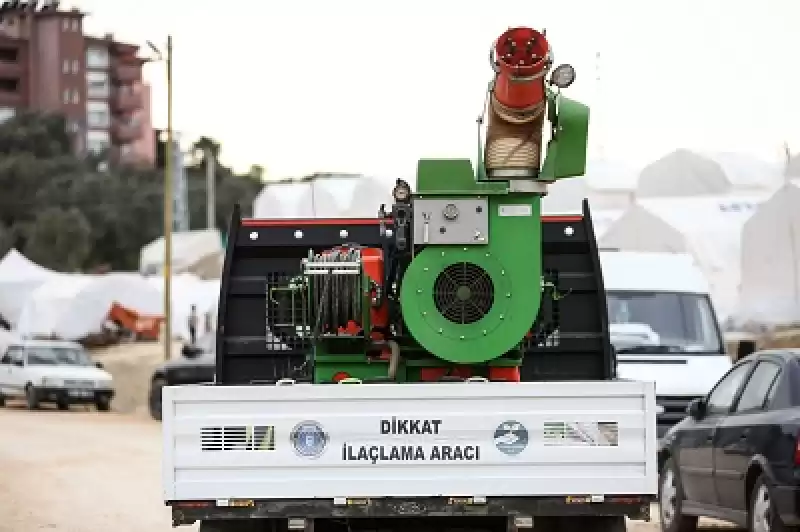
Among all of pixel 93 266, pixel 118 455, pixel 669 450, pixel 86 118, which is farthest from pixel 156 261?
pixel 669 450

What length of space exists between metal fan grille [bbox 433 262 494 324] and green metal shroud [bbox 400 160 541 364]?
1.1 inches

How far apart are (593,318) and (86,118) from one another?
12535 centimetres

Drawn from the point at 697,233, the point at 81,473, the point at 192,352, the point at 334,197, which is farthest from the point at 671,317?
the point at 334,197

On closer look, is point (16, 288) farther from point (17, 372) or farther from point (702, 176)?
point (702, 176)

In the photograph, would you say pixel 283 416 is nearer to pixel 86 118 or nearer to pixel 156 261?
pixel 156 261

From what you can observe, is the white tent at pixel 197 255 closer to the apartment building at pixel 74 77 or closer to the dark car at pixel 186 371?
the dark car at pixel 186 371

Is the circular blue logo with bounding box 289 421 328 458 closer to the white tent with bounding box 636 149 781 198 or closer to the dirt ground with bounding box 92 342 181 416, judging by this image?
the dirt ground with bounding box 92 342 181 416

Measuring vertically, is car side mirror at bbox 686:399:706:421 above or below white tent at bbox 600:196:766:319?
below

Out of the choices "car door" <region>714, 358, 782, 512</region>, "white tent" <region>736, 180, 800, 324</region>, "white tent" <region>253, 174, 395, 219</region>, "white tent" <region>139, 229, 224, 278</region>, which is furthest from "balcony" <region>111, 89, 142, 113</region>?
"car door" <region>714, 358, 782, 512</region>

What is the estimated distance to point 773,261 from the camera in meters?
40.9

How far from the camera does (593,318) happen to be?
42.6 feet

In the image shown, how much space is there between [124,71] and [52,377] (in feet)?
321

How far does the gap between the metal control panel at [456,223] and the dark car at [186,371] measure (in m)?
24.2

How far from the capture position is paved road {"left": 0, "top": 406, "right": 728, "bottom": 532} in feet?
57.4
